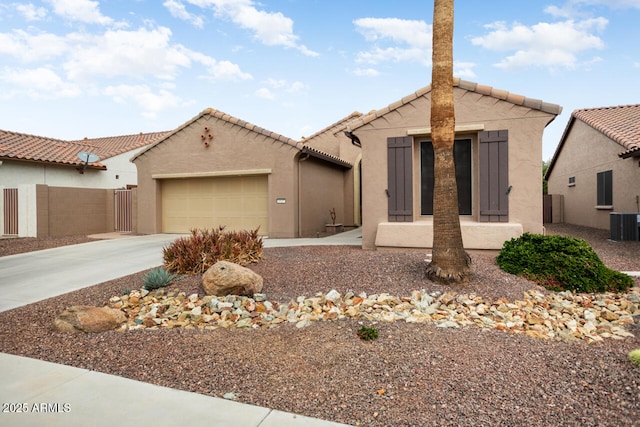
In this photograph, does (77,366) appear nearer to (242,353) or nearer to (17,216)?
(242,353)

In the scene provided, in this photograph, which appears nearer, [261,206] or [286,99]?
[261,206]

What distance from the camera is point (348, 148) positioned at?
17.5m

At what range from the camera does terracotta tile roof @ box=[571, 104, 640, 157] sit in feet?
39.6

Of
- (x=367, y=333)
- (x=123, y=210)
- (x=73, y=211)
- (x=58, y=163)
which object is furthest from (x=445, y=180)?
(x=58, y=163)

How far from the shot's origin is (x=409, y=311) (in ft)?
15.2

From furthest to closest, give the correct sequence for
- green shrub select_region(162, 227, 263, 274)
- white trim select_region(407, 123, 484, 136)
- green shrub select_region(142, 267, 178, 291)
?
1. white trim select_region(407, 123, 484, 136)
2. green shrub select_region(162, 227, 263, 274)
3. green shrub select_region(142, 267, 178, 291)

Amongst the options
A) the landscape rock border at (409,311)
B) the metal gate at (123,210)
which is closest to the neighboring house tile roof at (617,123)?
the landscape rock border at (409,311)

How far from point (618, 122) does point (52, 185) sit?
2352cm

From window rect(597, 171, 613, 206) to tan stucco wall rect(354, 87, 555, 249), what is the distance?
8392 mm

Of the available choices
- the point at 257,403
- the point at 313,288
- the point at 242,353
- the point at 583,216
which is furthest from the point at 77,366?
the point at 583,216

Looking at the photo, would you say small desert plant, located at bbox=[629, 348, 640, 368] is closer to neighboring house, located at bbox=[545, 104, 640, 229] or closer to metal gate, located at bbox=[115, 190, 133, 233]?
neighboring house, located at bbox=[545, 104, 640, 229]

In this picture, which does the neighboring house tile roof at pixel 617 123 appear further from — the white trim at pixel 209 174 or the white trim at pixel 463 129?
the white trim at pixel 209 174

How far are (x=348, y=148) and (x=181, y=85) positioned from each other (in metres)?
7.71

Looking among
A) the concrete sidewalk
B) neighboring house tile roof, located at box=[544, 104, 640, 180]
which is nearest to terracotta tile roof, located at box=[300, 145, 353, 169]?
neighboring house tile roof, located at box=[544, 104, 640, 180]
